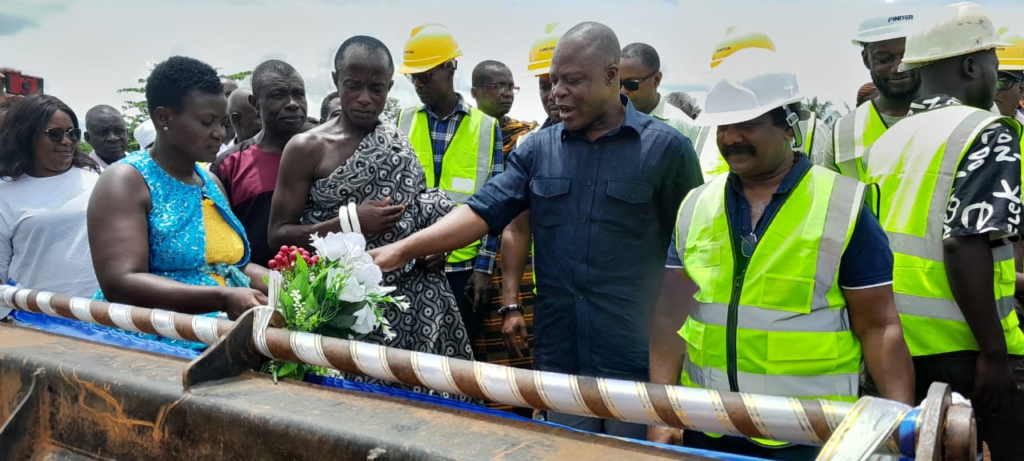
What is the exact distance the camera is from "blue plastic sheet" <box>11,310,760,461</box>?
1.65 metres

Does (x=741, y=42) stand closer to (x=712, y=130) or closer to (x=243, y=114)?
(x=712, y=130)

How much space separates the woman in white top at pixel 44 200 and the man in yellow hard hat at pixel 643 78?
10.1 ft

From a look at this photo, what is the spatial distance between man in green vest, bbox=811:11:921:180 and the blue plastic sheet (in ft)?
6.93

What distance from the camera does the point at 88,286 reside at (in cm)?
386

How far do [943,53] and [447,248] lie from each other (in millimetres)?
1929

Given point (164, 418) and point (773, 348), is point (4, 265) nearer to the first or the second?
point (164, 418)

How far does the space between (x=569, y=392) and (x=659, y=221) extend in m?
1.64

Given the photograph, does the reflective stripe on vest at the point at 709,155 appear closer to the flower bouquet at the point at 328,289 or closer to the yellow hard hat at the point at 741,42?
the yellow hard hat at the point at 741,42

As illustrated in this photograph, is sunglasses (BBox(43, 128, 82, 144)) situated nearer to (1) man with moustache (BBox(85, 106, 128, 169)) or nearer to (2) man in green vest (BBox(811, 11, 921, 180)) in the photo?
(1) man with moustache (BBox(85, 106, 128, 169))

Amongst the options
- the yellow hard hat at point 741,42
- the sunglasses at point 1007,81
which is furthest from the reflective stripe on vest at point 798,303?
the sunglasses at point 1007,81

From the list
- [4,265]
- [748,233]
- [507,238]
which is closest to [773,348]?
[748,233]

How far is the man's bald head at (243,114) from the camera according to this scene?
5.98 metres

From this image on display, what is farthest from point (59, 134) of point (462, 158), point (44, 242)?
point (462, 158)

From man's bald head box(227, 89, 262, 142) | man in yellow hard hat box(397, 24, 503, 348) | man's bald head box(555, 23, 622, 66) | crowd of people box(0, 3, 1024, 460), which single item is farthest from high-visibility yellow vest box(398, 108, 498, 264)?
man's bald head box(227, 89, 262, 142)
